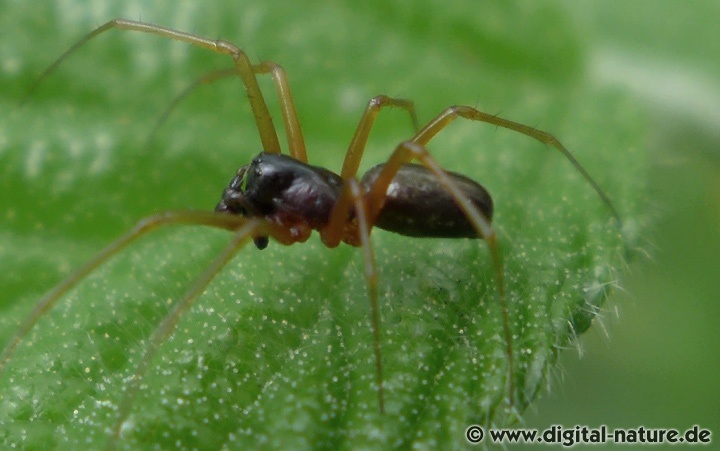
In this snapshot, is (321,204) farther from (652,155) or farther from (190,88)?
(652,155)

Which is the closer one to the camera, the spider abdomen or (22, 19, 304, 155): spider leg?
the spider abdomen

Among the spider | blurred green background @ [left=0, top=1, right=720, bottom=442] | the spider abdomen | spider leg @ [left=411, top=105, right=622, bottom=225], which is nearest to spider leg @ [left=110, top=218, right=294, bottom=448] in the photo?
the spider

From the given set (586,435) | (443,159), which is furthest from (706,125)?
(586,435)

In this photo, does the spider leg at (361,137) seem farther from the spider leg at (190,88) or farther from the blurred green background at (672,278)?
the blurred green background at (672,278)

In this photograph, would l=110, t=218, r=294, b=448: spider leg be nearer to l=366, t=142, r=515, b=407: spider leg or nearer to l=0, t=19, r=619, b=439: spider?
l=0, t=19, r=619, b=439: spider

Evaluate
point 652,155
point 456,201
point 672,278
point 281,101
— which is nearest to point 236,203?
point 281,101

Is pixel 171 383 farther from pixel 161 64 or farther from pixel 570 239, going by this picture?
pixel 161 64
